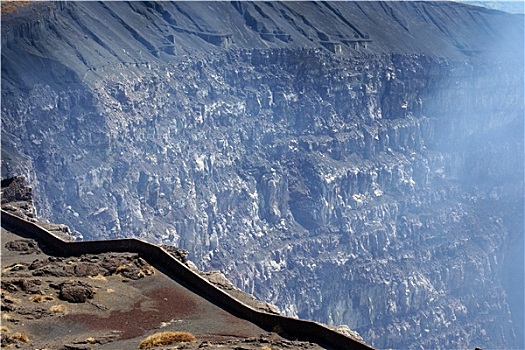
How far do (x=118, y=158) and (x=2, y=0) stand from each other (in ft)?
86.2

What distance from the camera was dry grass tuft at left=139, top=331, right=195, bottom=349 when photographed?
32.1 meters

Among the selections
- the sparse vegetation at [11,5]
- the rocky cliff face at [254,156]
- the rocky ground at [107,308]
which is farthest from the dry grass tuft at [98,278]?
the sparse vegetation at [11,5]

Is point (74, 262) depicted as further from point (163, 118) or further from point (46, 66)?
point (163, 118)

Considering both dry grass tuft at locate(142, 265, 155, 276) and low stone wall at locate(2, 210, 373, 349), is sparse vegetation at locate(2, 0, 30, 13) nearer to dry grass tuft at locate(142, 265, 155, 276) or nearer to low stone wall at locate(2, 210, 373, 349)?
low stone wall at locate(2, 210, 373, 349)

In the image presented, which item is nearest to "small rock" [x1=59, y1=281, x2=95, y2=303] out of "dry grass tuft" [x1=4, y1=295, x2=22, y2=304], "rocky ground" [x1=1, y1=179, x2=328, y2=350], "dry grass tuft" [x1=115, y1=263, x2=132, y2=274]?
"rocky ground" [x1=1, y1=179, x2=328, y2=350]

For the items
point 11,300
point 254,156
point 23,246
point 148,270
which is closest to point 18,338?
point 11,300

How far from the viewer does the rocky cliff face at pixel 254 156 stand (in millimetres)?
125375

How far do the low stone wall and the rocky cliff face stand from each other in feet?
187

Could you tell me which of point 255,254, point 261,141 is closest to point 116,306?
point 255,254

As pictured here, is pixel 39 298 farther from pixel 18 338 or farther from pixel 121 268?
pixel 121 268

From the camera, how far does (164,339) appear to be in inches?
1275

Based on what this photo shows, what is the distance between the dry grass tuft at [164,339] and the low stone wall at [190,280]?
10.4 feet

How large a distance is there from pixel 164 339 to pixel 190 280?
822 centimetres

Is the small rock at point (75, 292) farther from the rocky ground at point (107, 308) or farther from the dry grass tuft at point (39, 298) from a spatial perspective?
the dry grass tuft at point (39, 298)
